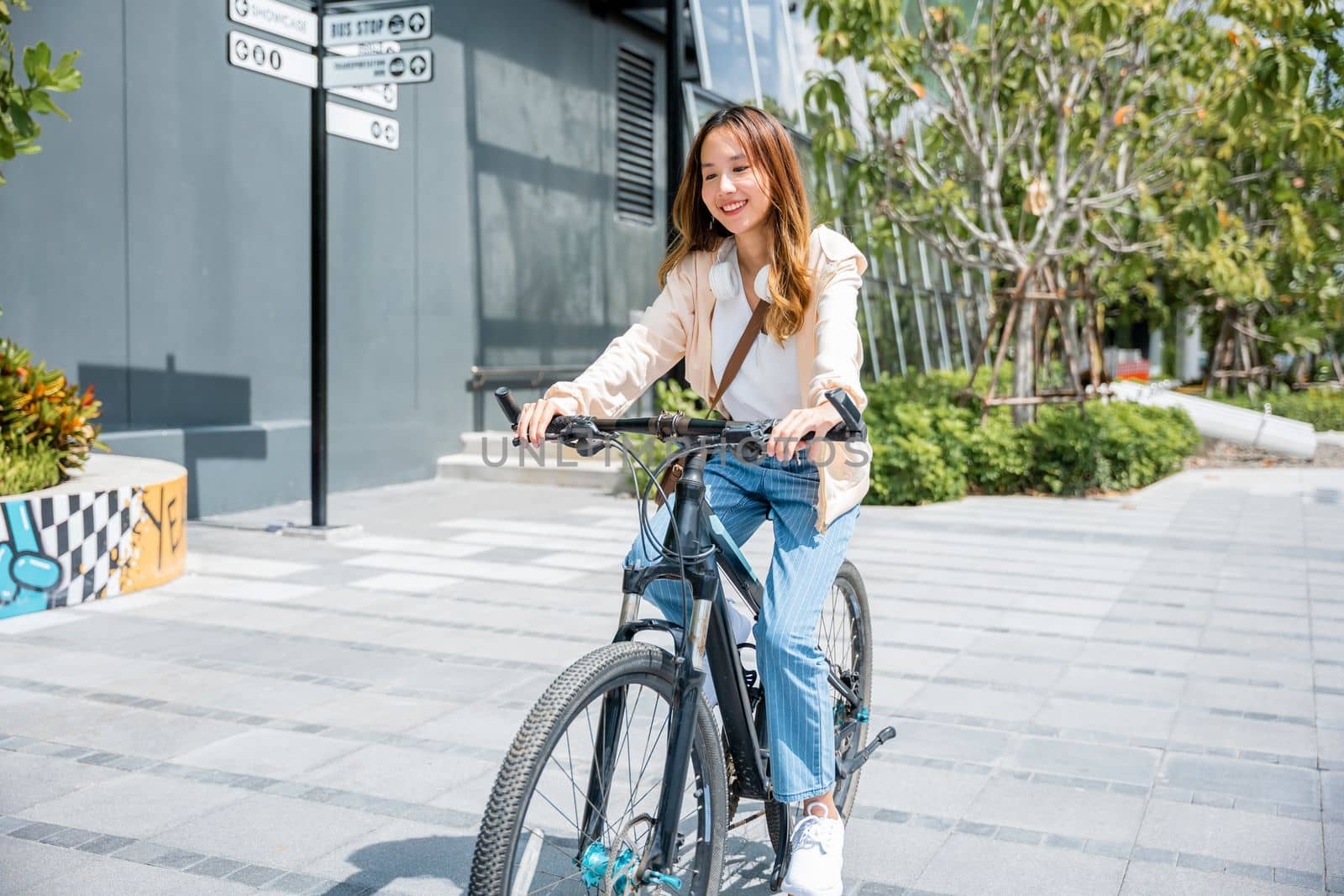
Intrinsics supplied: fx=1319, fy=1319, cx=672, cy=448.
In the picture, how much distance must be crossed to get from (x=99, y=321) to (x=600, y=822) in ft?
23.8

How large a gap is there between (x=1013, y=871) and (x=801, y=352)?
149 cm

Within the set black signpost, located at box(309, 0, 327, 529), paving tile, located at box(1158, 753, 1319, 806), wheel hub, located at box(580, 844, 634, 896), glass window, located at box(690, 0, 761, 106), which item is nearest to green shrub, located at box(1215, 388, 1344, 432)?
glass window, located at box(690, 0, 761, 106)

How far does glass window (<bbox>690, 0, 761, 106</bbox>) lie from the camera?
45.7 feet

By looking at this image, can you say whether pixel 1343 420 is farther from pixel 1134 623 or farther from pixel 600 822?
pixel 600 822

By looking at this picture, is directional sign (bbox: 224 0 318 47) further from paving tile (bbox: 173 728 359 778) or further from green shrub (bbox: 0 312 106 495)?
paving tile (bbox: 173 728 359 778)

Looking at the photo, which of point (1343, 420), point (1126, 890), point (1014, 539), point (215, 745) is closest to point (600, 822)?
point (1126, 890)

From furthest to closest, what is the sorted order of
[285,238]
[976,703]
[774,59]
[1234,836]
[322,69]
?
1. [774,59]
2. [285,238]
3. [322,69]
4. [976,703]
5. [1234,836]

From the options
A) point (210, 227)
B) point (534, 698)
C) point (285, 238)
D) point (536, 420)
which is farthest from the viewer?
point (285, 238)

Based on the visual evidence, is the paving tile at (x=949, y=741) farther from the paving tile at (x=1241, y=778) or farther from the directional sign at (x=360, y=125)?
the directional sign at (x=360, y=125)

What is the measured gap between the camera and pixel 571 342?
1446 cm

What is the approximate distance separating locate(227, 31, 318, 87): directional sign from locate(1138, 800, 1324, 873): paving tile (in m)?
6.02

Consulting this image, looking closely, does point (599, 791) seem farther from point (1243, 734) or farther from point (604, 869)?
point (1243, 734)

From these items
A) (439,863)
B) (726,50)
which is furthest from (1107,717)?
(726,50)

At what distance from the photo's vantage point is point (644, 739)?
254 centimetres
